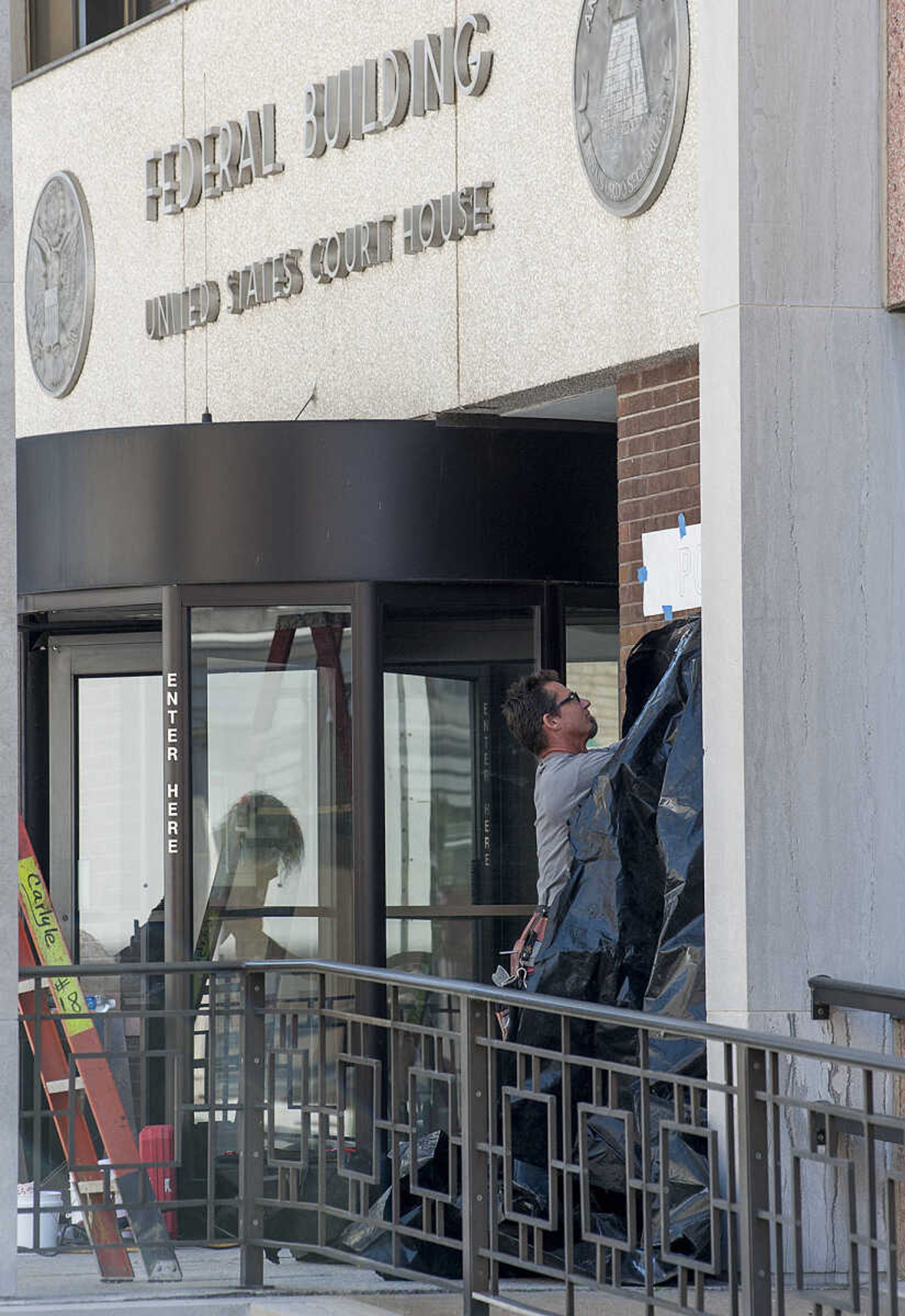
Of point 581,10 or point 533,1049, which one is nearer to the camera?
point 533,1049

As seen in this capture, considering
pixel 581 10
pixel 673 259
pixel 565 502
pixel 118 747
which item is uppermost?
pixel 581 10

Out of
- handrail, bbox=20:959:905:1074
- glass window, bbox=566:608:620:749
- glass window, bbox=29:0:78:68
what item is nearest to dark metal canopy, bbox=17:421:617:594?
glass window, bbox=566:608:620:749

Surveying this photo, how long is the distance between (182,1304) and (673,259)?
373 cm

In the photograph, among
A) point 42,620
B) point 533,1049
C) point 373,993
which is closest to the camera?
point 533,1049

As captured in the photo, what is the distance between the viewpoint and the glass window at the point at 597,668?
9.60 meters

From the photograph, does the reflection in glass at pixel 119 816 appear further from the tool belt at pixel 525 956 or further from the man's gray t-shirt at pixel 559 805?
the man's gray t-shirt at pixel 559 805

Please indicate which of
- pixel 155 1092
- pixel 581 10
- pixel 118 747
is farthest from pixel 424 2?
pixel 155 1092

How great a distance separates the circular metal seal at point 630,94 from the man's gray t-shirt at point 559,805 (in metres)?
1.93

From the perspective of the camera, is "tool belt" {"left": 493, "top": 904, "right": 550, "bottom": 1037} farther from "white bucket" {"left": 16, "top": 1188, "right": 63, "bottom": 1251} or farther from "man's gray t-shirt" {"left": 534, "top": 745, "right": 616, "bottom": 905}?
"white bucket" {"left": 16, "top": 1188, "right": 63, "bottom": 1251}

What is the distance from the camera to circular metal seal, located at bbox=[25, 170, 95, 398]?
12.0m

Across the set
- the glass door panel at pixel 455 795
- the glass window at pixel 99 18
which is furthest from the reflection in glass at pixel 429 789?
the glass window at pixel 99 18

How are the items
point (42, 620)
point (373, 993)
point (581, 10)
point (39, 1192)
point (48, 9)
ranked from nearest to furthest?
point (39, 1192)
point (581, 10)
point (373, 993)
point (42, 620)
point (48, 9)

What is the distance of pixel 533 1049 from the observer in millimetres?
5656

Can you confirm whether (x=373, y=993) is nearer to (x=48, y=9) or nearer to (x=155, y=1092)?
(x=155, y=1092)
